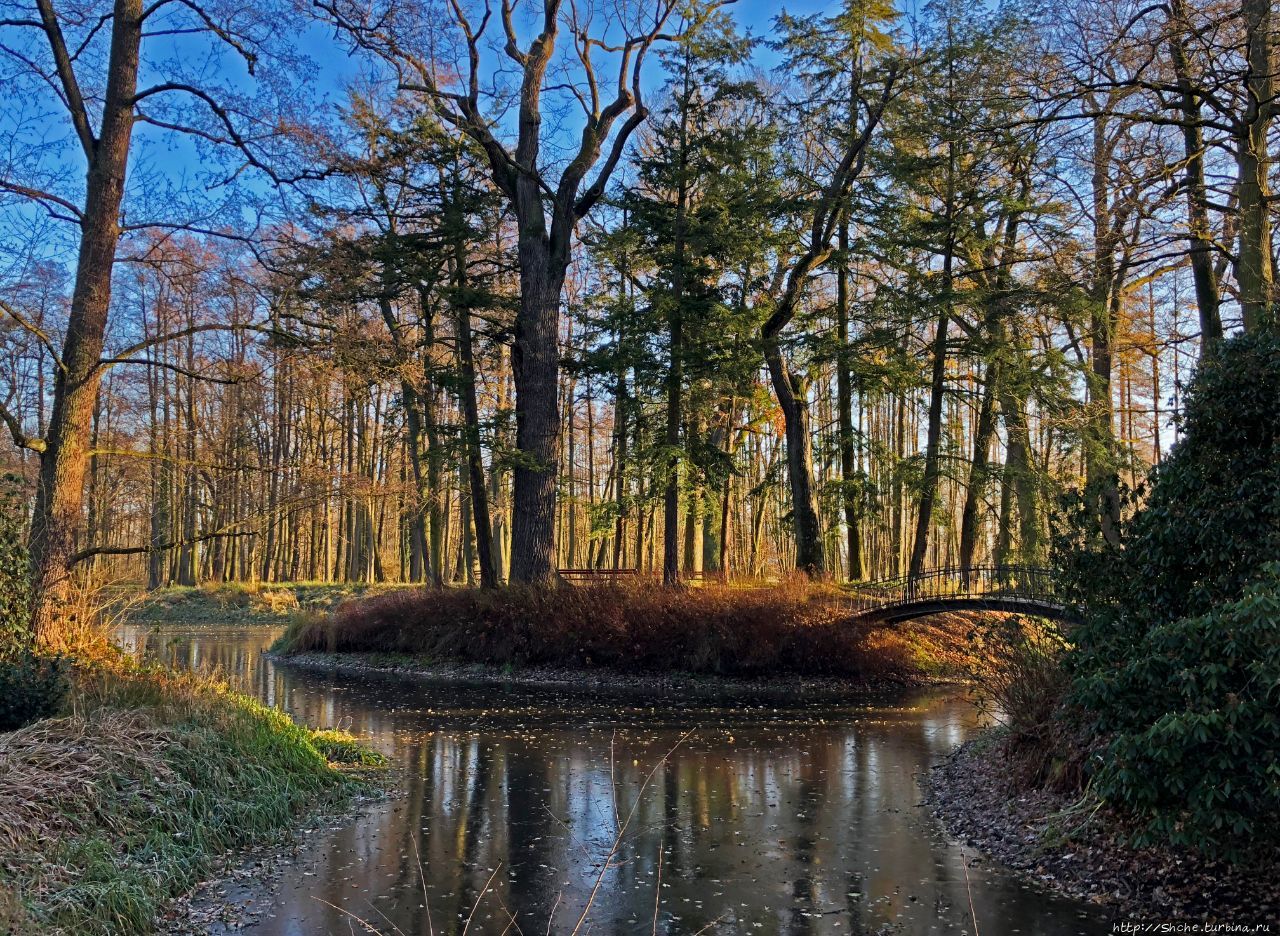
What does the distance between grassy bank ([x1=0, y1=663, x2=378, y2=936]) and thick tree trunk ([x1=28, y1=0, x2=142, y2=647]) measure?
1.38 metres

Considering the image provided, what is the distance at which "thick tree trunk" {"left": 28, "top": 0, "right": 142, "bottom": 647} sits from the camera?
10.1m

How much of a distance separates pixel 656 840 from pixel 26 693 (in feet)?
17.7

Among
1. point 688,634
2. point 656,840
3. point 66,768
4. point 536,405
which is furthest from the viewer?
point 536,405

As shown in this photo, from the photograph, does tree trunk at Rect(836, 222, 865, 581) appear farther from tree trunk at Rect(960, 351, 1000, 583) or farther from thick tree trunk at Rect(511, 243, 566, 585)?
thick tree trunk at Rect(511, 243, 566, 585)

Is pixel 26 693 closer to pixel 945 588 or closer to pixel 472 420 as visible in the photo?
pixel 472 420

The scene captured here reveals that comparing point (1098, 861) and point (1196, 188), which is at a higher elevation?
point (1196, 188)

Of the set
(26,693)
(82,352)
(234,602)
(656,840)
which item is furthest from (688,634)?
(234,602)

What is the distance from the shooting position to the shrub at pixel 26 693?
7340mm

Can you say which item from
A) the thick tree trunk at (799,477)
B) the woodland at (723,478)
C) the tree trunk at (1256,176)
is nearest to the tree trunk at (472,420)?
the woodland at (723,478)

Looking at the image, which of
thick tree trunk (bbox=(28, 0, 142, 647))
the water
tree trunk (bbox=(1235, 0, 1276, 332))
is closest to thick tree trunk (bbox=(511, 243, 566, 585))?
the water

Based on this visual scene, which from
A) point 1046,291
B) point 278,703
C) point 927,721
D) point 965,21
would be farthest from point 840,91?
point 278,703

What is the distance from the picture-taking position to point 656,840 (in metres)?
7.39

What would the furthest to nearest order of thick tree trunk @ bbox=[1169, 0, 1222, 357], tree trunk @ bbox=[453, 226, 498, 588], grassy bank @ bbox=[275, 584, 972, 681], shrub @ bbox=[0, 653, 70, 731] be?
tree trunk @ bbox=[453, 226, 498, 588] → grassy bank @ bbox=[275, 584, 972, 681] → thick tree trunk @ bbox=[1169, 0, 1222, 357] → shrub @ bbox=[0, 653, 70, 731]

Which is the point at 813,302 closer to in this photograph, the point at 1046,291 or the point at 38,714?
the point at 1046,291
